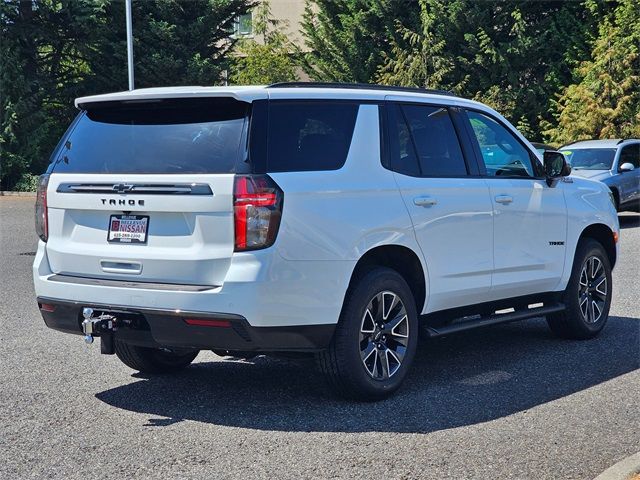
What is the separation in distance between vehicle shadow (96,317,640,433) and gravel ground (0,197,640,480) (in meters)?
0.02

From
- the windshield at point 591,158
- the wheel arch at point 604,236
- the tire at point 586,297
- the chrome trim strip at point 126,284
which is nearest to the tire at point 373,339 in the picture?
the chrome trim strip at point 126,284

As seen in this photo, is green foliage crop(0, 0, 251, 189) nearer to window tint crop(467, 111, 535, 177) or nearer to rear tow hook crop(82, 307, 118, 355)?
window tint crop(467, 111, 535, 177)

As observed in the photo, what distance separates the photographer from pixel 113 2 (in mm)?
31984

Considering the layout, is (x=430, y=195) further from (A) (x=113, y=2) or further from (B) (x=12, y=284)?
(A) (x=113, y=2)

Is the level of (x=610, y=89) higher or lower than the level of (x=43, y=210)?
higher

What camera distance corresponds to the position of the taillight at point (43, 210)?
617cm

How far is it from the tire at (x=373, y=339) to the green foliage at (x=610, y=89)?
26.7m

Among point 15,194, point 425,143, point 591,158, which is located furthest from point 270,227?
point 15,194

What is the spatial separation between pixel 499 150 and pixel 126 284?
332cm

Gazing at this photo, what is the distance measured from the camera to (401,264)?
21.2 feet

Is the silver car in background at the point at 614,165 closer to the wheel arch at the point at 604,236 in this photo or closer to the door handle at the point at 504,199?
the wheel arch at the point at 604,236

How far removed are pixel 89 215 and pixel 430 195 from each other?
2.27 meters

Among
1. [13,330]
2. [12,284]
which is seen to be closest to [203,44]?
[12,284]

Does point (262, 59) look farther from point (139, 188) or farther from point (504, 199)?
point (139, 188)
